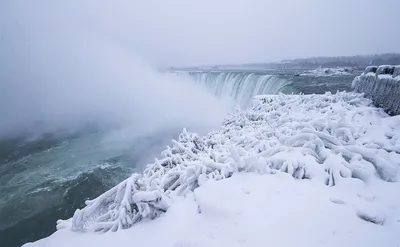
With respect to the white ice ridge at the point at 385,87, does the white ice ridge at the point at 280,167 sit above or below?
below

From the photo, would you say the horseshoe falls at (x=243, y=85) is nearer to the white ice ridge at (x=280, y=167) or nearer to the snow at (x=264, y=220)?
the white ice ridge at (x=280, y=167)

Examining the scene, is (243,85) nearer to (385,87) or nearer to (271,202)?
(385,87)

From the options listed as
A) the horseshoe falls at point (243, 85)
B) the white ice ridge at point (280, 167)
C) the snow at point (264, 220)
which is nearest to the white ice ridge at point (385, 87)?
the white ice ridge at point (280, 167)

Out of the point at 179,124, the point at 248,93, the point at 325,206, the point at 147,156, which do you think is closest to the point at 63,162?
the point at 147,156

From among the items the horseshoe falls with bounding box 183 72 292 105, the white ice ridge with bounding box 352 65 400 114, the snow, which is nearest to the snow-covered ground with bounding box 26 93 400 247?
the snow

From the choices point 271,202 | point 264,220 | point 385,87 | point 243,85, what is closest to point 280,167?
point 271,202
